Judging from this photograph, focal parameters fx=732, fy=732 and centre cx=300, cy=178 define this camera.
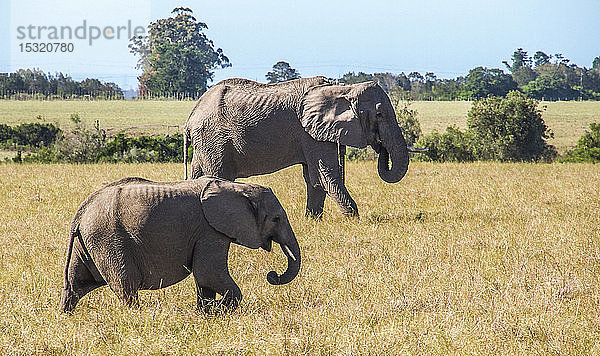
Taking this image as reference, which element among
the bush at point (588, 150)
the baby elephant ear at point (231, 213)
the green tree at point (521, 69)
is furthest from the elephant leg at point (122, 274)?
the green tree at point (521, 69)

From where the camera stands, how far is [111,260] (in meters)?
5.54

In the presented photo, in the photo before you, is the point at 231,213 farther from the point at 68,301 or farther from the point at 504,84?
the point at 504,84

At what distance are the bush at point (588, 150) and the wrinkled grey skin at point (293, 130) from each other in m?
16.5

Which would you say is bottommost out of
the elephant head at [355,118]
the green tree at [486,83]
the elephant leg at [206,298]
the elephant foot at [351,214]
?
the elephant leg at [206,298]

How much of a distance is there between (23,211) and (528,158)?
20.0m

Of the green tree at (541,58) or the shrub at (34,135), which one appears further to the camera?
the green tree at (541,58)

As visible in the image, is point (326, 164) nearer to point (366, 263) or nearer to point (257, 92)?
point (257, 92)

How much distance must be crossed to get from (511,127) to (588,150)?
9.98 feet

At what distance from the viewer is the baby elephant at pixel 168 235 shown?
218 inches

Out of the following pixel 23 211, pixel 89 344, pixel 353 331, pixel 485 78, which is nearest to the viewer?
pixel 89 344

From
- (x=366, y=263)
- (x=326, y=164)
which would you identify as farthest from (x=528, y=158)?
(x=366, y=263)

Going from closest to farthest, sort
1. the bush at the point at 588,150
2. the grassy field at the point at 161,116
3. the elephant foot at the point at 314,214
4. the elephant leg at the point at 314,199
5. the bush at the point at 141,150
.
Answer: the elephant foot at the point at 314,214, the elephant leg at the point at 314,199, the bush at the point at 141,150, the bush at the point at 588,150, the grassy field at the point at 161,116

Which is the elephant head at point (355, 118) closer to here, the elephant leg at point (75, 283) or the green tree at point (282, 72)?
the elephant leg at point (75, 283)

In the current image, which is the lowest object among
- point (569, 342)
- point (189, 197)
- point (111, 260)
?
point (569, 342)
